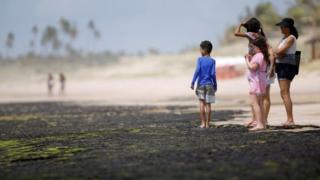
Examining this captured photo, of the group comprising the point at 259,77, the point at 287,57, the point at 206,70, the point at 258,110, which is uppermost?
the point at 287,57

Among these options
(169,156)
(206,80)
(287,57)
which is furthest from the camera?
(206,80)

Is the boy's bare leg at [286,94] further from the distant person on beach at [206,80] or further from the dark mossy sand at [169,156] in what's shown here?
the distant person on beach at [206,80]

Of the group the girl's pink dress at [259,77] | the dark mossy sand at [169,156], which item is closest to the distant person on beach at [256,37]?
the girl's pink dress at [259,77]

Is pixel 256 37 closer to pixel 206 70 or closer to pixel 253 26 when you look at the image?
pixel 253 26

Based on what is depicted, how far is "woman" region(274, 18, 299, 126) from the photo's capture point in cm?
1192

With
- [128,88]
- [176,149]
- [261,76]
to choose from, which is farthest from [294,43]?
[128,88]

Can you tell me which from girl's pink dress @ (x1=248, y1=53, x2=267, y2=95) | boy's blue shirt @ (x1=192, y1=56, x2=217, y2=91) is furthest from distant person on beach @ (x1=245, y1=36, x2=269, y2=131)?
boy's blue shirt @ (x1=192, y1=56, x2=217, y2=91)

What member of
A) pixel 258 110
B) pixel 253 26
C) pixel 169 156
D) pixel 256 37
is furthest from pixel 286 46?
pixel 169 156

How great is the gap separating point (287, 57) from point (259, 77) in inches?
28.4

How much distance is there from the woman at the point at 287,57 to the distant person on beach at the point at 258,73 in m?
0.33

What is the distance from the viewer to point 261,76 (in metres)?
11.8

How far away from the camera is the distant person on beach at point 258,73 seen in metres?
11.6

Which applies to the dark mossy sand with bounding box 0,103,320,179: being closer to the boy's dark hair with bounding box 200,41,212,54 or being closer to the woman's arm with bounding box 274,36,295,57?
the woman's arm with bounding box 274,36,295,57

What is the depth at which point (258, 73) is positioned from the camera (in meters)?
11.8
